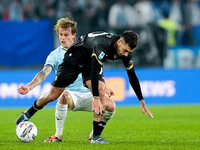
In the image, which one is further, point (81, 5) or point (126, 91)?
point (81, 5)

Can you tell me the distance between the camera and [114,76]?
53.3 ft

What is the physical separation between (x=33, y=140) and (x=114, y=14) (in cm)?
1089

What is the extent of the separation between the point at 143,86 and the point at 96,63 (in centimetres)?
993

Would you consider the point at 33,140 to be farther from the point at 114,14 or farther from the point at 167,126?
the point at 114,14

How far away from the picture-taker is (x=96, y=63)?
21.2ft

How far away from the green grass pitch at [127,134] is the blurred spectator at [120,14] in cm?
546

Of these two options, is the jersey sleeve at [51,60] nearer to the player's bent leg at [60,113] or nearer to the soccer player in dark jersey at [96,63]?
the soccer player in dark jersey at [96,63]

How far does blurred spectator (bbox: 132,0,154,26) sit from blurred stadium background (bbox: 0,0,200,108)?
4 centimetres

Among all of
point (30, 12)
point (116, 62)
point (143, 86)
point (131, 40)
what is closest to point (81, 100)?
point (131, 40)

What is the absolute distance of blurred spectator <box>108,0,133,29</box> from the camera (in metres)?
17.8

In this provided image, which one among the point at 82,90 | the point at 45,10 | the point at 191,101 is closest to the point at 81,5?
the point at 45,10

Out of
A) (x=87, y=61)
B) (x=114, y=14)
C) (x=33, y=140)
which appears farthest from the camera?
(x=114, y=14)

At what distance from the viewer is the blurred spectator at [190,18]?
18.3 m

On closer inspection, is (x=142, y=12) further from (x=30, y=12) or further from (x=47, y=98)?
(x=47, y=98)
